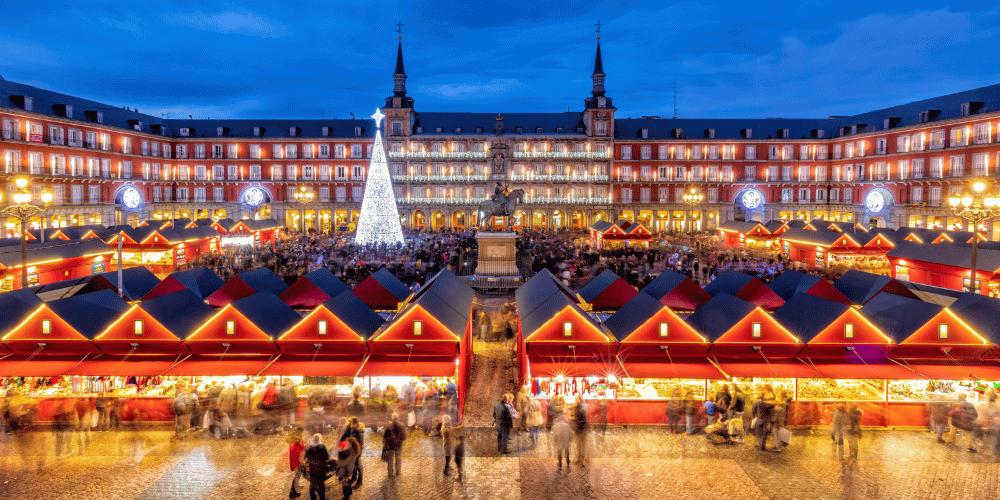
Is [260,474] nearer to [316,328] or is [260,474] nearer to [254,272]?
[316,328]

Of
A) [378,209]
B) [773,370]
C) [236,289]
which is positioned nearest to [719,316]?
[773,370]

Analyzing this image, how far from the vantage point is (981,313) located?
48.5 ft

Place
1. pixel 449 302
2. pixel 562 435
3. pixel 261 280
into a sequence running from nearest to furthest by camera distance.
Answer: pixel 562 435, pixel 449 302, pixel 261 280

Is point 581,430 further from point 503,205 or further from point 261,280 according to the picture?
point 503,205

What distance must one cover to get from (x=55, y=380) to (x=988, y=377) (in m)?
22.2

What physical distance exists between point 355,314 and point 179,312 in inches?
187

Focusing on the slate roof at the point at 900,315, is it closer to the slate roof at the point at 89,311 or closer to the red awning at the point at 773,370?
the red awning at the point at 773,370

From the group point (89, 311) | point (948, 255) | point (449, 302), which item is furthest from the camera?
point (948, 255)

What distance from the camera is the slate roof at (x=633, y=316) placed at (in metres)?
15.0

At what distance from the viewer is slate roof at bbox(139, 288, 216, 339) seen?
48.6ft

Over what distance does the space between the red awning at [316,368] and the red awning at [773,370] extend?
894cm

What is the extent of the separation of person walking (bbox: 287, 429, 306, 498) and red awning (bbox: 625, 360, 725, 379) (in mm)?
7329

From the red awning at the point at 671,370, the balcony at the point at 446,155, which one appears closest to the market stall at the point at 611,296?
the red awning at the point at 671,370

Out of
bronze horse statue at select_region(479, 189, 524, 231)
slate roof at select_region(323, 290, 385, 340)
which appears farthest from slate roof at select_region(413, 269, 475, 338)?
bronze horse statue at select_region(479, 189, 524, 231)
